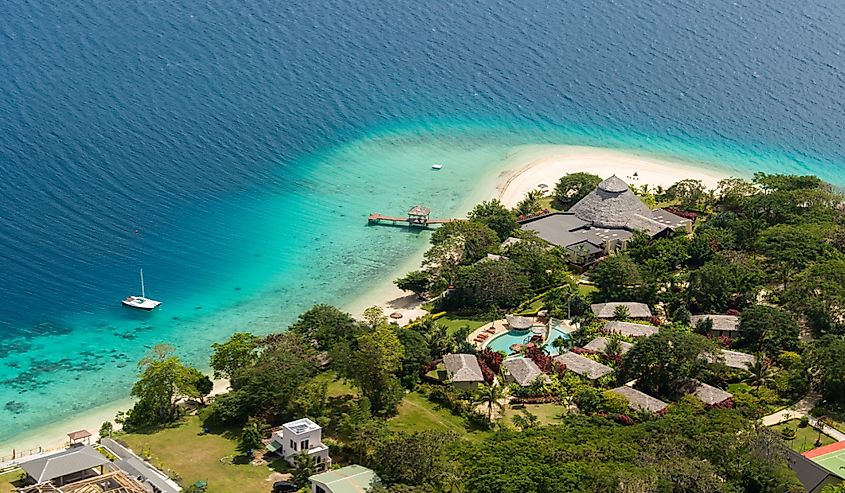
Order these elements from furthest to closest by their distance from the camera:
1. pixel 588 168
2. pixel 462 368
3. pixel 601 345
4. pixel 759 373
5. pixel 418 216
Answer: pixel 588 168
pixel 418 216
pixel 601 345
pixel 759 373
pixel 462 368

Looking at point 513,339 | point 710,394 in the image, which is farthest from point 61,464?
point 710,394

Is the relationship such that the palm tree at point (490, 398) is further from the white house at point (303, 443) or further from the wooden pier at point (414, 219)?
the wooden pier at point (414, 219)

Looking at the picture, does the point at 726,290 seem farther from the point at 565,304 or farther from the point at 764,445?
the point at 764,445

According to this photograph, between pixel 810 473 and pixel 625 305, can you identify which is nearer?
pixel 810 473

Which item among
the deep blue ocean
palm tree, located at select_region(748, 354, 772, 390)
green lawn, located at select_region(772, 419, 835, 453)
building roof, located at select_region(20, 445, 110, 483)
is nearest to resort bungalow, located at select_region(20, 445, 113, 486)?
building roof, located at select_region(20, 445, 110, 483)

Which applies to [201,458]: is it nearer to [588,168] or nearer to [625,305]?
[625,305]

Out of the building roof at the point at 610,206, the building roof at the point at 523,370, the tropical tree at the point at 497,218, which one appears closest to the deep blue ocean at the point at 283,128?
the tropical tree at the point at 497,218

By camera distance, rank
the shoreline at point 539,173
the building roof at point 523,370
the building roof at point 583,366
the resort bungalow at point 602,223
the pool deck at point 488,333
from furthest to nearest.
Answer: the resort bungalow at point 602,223
the shoreline at point 539,173
the pool deck at point 488,333
the building roof at point 583,366
the building roof at point 523,370
